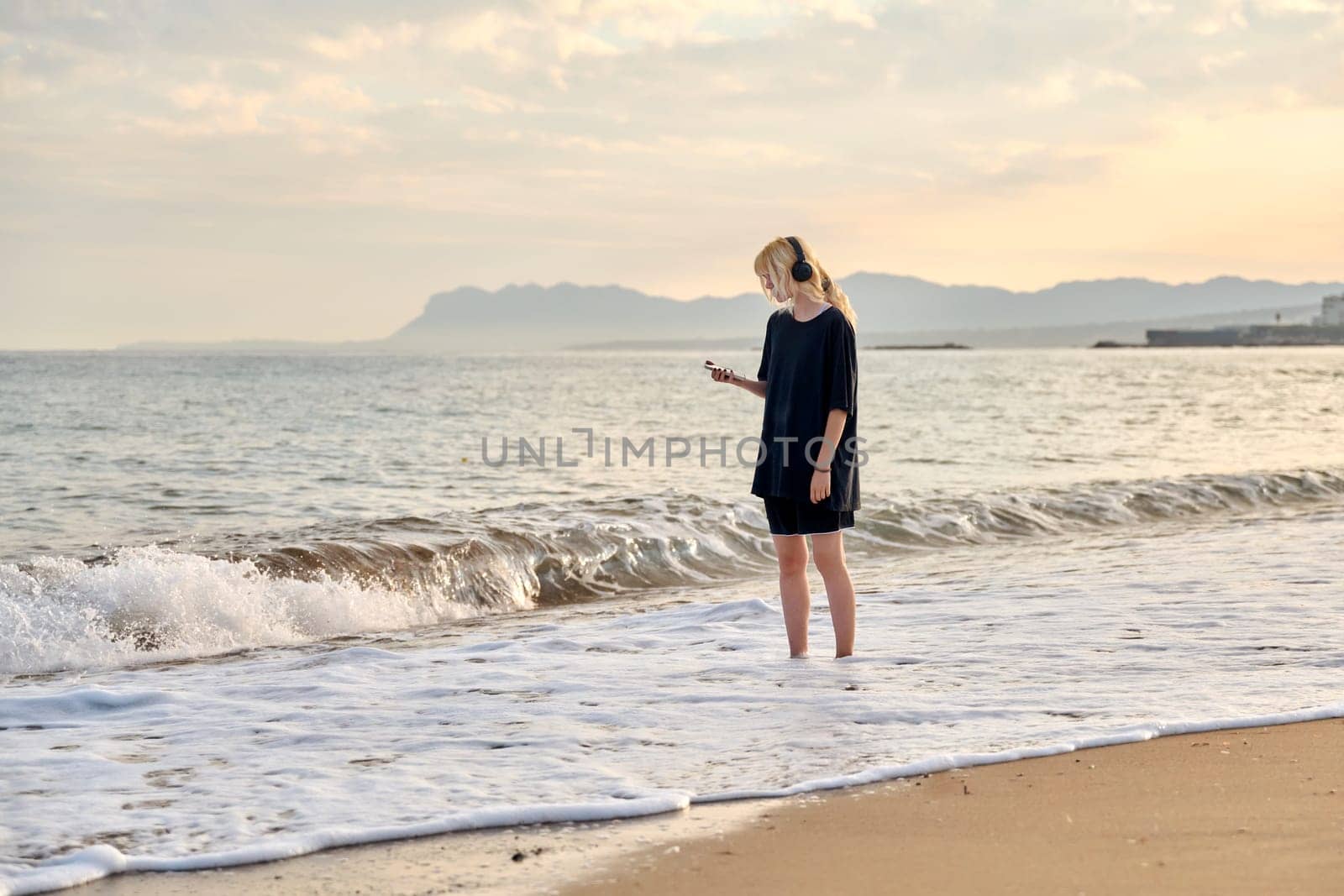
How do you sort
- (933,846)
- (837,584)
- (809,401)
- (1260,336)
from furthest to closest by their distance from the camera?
(1260,336)
(837,584)
(809,401)
(933,846)

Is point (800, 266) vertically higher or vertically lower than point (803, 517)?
higher

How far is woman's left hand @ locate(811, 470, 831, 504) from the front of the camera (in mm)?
5555

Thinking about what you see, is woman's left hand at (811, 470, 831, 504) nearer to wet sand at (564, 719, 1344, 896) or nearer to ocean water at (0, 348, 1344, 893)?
ocean water at (0, 348, 1344, 893)

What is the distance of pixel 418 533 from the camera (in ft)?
34.9

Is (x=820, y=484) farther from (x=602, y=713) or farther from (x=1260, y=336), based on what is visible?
(x=1260, y=336)

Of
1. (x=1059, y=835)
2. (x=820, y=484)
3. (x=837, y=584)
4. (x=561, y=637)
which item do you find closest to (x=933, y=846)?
(x=1059, y=835)

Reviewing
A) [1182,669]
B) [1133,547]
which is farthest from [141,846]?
[1133,547]

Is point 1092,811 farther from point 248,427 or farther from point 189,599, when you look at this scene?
point 248,427

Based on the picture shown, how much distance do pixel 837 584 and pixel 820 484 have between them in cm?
59

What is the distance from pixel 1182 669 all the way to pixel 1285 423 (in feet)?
80.5

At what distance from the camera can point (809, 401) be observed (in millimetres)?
5629

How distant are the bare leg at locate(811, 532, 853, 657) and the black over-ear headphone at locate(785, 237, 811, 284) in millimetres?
1200

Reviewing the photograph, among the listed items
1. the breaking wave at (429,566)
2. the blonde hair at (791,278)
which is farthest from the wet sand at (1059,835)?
the breaking wave at (429,566)

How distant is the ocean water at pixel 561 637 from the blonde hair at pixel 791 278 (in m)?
1.71
